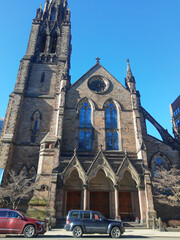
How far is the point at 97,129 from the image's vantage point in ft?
71.8

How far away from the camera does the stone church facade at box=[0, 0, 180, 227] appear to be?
17.0 metres

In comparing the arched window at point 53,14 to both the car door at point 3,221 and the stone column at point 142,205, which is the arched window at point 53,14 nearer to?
the stone column at point 142,205

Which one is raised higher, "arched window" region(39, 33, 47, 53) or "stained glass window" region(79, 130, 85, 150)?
"arched window" region(39, 33, 47, 53)

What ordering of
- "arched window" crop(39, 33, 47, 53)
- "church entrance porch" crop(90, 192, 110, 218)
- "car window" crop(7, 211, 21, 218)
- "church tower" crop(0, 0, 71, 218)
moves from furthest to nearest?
1. "arched window" crop(39, 33, 47, 53)
2. "church tower" crop(0, 0, 71, 218)
3. "church entrance porch" crop(90, 192, 110, 218)
4. "car window" crop(7, 211, 21, 218)

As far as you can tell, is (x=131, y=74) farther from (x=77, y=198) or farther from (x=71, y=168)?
(x=77, y=198)

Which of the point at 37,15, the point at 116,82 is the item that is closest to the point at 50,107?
the point at 116,82

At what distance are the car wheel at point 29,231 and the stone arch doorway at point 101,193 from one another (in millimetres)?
9669

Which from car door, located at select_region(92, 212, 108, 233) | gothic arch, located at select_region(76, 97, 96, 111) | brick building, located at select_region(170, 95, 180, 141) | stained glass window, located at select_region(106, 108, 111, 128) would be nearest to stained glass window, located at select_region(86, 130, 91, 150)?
stained glass window, located at select_region(106, 108, 111, 128)

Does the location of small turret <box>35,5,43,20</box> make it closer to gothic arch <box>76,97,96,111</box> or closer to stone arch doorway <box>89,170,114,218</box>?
gothic arch <box>76,97,96,111</box>

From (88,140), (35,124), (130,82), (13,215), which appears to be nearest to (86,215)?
(13,215)

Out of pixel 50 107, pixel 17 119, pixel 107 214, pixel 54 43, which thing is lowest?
pixel 107 214

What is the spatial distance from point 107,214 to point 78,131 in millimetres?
9428

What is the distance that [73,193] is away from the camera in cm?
1839

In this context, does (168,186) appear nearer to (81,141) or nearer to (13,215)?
(81,141)
